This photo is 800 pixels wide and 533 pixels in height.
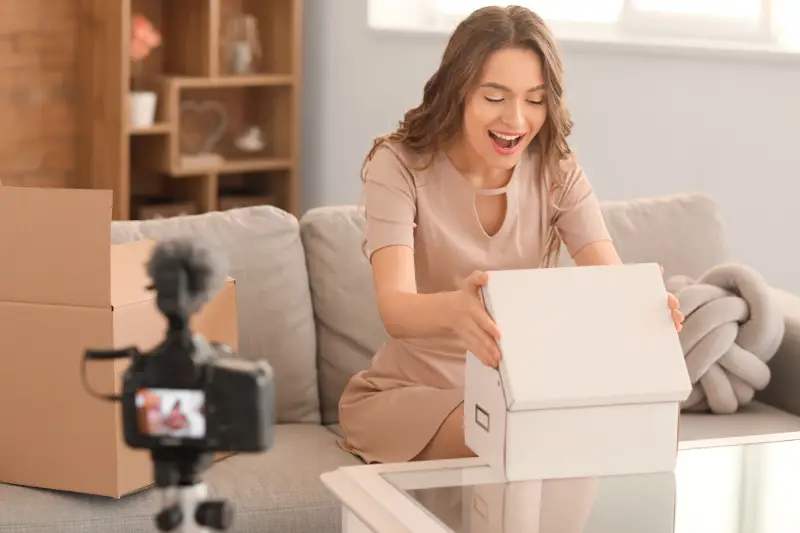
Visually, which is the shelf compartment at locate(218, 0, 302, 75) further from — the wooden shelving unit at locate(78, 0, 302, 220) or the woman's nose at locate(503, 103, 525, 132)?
the woman's nose at locate(503, 103, 525, 132)

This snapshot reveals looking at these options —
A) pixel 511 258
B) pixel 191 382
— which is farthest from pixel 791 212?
pixel 191 382

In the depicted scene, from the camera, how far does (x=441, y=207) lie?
75.7 inches

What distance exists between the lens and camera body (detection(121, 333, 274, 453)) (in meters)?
0.84

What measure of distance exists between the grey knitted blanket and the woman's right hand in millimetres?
767

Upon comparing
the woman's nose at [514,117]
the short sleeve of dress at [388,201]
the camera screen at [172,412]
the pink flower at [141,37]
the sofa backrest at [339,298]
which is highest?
the pink flower at [141,37]

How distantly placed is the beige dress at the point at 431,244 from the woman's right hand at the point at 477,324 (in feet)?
1.10

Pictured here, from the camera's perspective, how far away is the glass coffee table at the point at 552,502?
4.58 ft

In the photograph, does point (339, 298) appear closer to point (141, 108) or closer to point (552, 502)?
point (552, 502)

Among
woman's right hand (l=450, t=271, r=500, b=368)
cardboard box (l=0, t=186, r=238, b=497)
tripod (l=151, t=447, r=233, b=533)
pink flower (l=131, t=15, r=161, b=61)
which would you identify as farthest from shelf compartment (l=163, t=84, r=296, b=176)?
tripod (l=151, t=447, r=233, b=533)

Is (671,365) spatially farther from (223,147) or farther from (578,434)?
(223,147)

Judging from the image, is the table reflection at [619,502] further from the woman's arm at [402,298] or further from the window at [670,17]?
the window at [670,17]

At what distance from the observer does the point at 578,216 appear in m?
1.97

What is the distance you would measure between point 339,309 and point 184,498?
135cm

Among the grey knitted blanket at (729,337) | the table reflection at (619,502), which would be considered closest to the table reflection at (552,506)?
the table reflection at (619,502)
